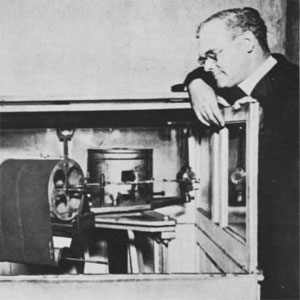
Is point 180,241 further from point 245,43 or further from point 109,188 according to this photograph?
point 245,43

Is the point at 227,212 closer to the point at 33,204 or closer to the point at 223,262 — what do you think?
the point at 223,262

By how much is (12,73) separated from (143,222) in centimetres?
110

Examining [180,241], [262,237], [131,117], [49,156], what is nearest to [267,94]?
[262,237]

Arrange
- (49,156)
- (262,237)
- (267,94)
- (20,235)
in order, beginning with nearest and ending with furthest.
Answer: (20,235), (262,237), (267,94), (49,156)

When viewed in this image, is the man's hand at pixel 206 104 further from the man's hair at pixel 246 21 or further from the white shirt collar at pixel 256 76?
the man's hair at pixel 246 21

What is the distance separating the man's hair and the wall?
0.03 m

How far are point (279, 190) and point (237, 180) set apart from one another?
0.81 ft

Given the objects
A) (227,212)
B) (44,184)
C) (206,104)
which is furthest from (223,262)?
(44,184)

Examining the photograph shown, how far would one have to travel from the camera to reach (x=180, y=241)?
2.24 meters

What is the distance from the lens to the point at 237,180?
4.83 ft

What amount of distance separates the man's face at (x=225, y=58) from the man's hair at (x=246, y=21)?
0.05 metres

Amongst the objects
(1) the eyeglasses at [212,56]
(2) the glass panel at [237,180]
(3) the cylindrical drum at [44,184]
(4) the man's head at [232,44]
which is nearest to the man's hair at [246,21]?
(4) the man's head at [232,44]

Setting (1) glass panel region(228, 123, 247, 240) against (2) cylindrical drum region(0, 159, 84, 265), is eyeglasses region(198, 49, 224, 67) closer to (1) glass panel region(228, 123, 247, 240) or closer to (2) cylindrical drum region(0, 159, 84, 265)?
(1) glass panel region(228, 123, 247, 240)

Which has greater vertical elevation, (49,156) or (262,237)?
(49,156)
